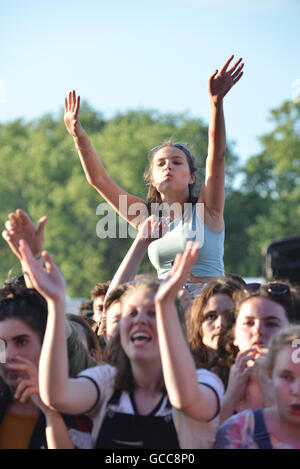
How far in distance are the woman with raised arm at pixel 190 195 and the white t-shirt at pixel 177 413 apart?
138cm

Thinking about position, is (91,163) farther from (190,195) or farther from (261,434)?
(261,434)

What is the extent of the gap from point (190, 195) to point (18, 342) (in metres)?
1.67

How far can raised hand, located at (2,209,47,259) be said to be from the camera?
2.56 m

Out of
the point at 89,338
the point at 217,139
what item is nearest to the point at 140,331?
the point at 89,338

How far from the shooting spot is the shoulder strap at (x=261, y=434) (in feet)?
7.28

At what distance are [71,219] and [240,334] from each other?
2703 cm

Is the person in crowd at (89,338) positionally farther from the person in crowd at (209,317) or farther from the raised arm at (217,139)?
the raised arm at (217,139)

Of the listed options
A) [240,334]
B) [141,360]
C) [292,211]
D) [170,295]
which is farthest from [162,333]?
[292,211]

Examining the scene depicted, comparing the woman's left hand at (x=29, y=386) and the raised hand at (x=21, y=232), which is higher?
the raised hand at (x=21, y=232)

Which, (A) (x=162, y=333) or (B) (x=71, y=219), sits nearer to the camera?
(A) (x=162, y=333)

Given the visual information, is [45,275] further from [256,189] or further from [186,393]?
[256,189]

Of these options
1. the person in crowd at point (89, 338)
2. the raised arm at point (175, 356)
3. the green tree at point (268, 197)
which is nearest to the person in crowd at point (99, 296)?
the person in crowd at point (89, 338)

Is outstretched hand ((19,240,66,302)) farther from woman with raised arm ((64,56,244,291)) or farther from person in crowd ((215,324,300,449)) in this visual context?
woman with raised arm ((64,56,244,291))
